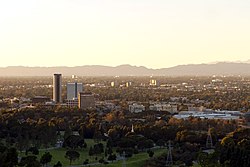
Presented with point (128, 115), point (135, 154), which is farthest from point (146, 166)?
point (128, 115)

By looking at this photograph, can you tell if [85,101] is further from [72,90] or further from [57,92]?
[72,90]

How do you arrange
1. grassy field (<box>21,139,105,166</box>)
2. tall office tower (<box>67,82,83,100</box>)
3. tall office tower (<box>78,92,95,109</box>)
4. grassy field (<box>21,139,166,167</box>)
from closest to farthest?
1. grassy field (<box>21,139,166,167</box>)
2. grassy field (<box>21,139,105,166</box>)
3. tall office tower (<box>78,92,95,109</box>)
4. tall office tower (<box>67,82,83,100</box>)

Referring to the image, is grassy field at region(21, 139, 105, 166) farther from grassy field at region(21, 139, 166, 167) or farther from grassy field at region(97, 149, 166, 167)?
grassy field at region(97, 149, 166, 167)

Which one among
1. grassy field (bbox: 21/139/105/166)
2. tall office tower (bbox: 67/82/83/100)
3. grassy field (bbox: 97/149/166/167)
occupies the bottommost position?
grassy field (bbox: 21/139/105/166)

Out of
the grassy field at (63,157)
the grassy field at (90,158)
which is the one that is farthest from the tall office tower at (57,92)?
the grassy field at (90,158)

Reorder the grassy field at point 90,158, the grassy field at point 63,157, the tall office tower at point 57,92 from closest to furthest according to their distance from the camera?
the grassy field at point 90,158 → the grassy field at point 63,157 → the tall office tower at point 57,92

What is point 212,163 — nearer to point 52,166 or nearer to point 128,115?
point 52,166

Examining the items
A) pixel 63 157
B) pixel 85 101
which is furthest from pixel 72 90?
pixel 63 157

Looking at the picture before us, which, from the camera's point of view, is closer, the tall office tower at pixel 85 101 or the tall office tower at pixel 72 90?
the tall office tower at pixel 85 101

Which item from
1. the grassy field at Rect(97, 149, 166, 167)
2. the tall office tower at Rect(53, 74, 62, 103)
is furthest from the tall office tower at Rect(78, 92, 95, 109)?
the grassy field at Rect(97, 149, 166, 167)

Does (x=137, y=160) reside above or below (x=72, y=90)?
below

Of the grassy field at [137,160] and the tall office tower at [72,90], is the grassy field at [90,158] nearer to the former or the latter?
the grassy field at [137,160]
